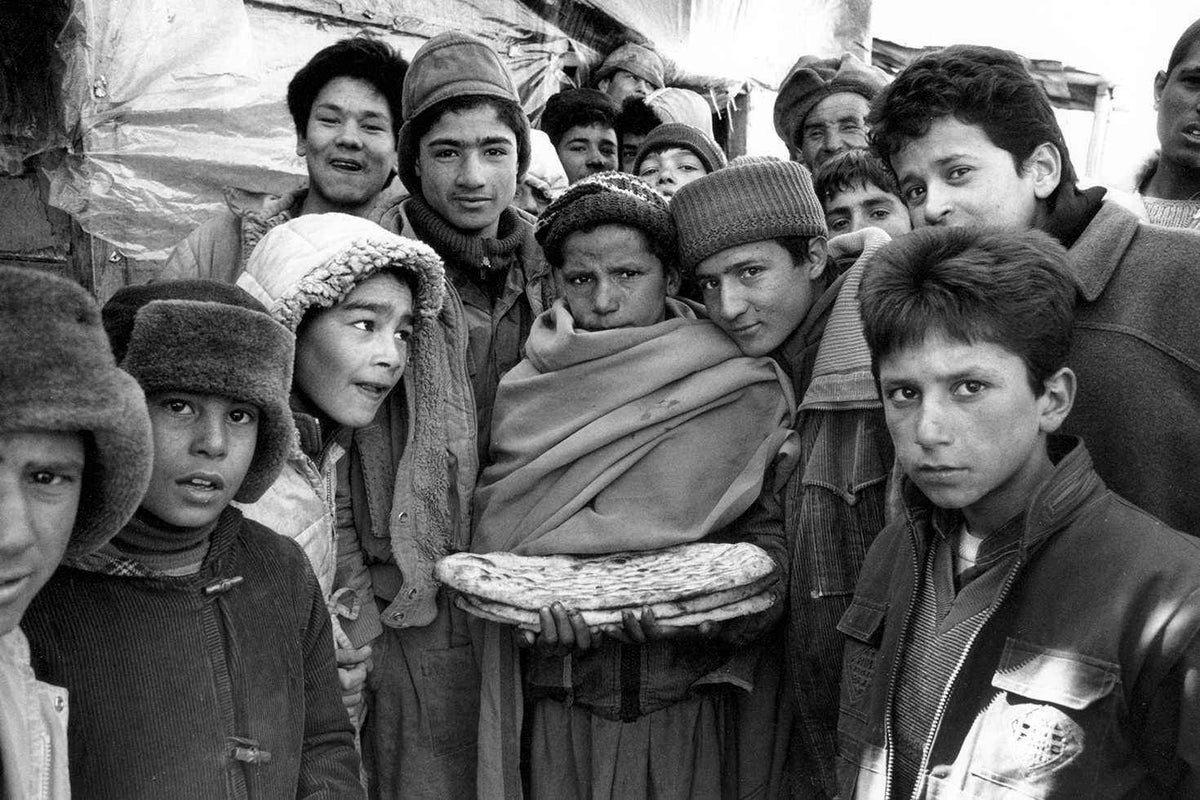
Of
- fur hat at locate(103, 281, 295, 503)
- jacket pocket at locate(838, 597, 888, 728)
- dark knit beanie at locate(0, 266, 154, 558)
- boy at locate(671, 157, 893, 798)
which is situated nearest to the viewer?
dark knit beanie at locate(0, 266, 154, 558)

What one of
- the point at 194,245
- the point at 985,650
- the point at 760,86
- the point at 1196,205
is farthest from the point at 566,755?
the point at 760,86

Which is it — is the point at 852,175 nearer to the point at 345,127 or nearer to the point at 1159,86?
the point at 1159,86

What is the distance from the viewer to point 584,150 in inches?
191

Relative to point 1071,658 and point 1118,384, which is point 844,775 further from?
point 1118,384

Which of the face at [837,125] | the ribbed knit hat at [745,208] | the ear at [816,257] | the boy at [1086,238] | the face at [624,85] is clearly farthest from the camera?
the face at [624,85]

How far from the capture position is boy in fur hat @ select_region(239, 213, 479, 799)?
214 cm

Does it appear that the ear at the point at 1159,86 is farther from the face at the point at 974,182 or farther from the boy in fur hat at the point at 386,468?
the boy in fur hat at the point at 386,468

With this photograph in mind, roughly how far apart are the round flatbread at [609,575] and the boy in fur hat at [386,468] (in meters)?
0.21

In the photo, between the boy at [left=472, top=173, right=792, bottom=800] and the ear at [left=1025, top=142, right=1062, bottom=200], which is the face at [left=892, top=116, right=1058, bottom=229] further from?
the boy at [left=472, top=173, right=792, bottom=800]

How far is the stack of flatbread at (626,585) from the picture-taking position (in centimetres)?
200

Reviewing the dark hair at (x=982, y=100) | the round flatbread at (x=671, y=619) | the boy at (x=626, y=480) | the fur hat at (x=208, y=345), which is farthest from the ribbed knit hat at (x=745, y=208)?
the fur hat at (x=208, y=345)

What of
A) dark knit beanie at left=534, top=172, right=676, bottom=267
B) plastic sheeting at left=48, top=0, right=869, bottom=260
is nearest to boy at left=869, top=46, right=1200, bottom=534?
dark knit beanie at left=534, top=172, right=676, bottom=267

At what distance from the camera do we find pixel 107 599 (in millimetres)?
1509

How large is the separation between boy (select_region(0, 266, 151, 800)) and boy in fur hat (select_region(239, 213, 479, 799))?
710mm
